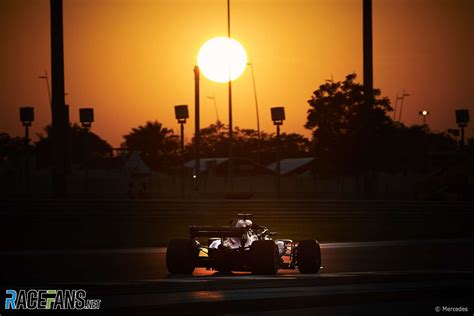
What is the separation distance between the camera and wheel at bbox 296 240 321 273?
1645cm

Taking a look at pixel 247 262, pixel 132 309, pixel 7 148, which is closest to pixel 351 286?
pixel 247 262

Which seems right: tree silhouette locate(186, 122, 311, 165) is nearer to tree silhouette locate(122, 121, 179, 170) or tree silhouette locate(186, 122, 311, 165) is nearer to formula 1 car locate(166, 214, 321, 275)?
tree silhouette locate(122, 121, 179, 170)

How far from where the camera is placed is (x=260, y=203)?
33969 mm

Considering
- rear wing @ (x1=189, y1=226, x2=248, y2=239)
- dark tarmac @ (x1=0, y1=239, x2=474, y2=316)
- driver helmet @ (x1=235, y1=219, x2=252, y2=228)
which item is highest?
driver helmet @ (x1=235, y1=219, x2=252, y2=228)

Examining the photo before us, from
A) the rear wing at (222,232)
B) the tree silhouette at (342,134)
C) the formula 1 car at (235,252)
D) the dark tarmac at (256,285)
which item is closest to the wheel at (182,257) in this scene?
the formula 1 car at (235,252)

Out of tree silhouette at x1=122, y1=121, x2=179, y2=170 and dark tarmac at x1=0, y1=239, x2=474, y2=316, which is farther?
tree silhouette at x1=122, y1=121, x2=179, y2=170

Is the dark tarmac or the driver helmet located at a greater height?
the driver helmet

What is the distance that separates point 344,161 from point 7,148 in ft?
187

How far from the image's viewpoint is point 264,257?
15586mm

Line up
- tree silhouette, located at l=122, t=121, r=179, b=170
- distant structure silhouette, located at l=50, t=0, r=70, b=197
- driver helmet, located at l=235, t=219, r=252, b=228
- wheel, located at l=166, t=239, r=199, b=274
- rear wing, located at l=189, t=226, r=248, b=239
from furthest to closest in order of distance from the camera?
tree silhouette, located at l=122, t=121, r=179, b=170
distant structure silhouette, located at l=50, t=0, r=70, b=197
driver helmet, located at l=235, t=219, r=252, b=228
wheel, located at l=166, t=239, r=199, b=274
rear wing, located at l=189, t=226, r=248, b=239

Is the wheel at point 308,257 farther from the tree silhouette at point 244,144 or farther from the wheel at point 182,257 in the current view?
the tree silhouette at point 244,144

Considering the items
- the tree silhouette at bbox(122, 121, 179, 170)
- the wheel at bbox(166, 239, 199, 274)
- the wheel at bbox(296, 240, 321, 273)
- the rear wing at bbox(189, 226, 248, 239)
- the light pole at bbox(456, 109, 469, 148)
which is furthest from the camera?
the tree silhouette at bbox(122, 121, 179, 170)

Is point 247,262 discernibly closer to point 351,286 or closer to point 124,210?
point 351,286

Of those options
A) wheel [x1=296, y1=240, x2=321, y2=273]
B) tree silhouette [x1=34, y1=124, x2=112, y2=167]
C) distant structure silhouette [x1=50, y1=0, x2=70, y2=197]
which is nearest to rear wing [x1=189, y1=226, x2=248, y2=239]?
wheel [x1=296, y1=240, x2=321, y2=273]
